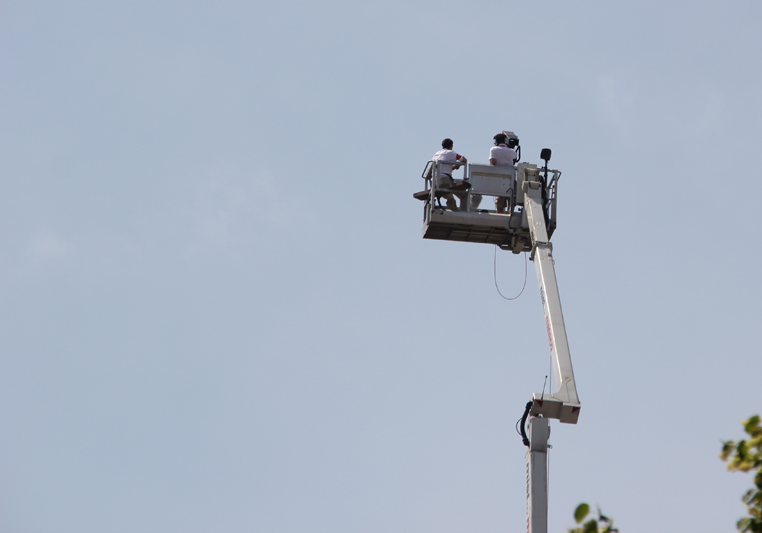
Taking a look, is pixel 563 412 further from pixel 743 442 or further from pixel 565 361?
pixel 743 442

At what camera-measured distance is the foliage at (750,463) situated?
23.8 ft

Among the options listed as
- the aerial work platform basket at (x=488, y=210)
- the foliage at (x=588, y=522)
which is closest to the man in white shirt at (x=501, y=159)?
the aerial work platform basket at (x=488, y=210)

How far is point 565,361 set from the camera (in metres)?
17.1

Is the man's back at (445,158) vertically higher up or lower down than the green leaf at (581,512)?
higher up

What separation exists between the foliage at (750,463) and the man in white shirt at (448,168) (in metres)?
14.0

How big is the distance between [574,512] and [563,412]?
9.13 meters

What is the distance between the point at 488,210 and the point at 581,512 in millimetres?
14045

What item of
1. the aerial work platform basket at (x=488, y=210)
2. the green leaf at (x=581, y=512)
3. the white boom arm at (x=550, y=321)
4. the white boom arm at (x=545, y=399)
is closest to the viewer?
the green leaf at (x=581, y=512)

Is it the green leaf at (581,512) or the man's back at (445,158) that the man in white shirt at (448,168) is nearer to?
the man's back at (445,158)

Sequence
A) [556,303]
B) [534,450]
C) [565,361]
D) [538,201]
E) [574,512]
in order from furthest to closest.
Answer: [538,201]
[556,303]
[565,361]
[534,450]
[574,512]

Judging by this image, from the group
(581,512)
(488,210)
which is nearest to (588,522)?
(581,512)

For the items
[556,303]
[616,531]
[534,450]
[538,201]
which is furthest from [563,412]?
[616,531]

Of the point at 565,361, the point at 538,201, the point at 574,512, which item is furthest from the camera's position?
the point at 538,201

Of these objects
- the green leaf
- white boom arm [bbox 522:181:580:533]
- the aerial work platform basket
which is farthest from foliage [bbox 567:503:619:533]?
the aerial work platform basket
